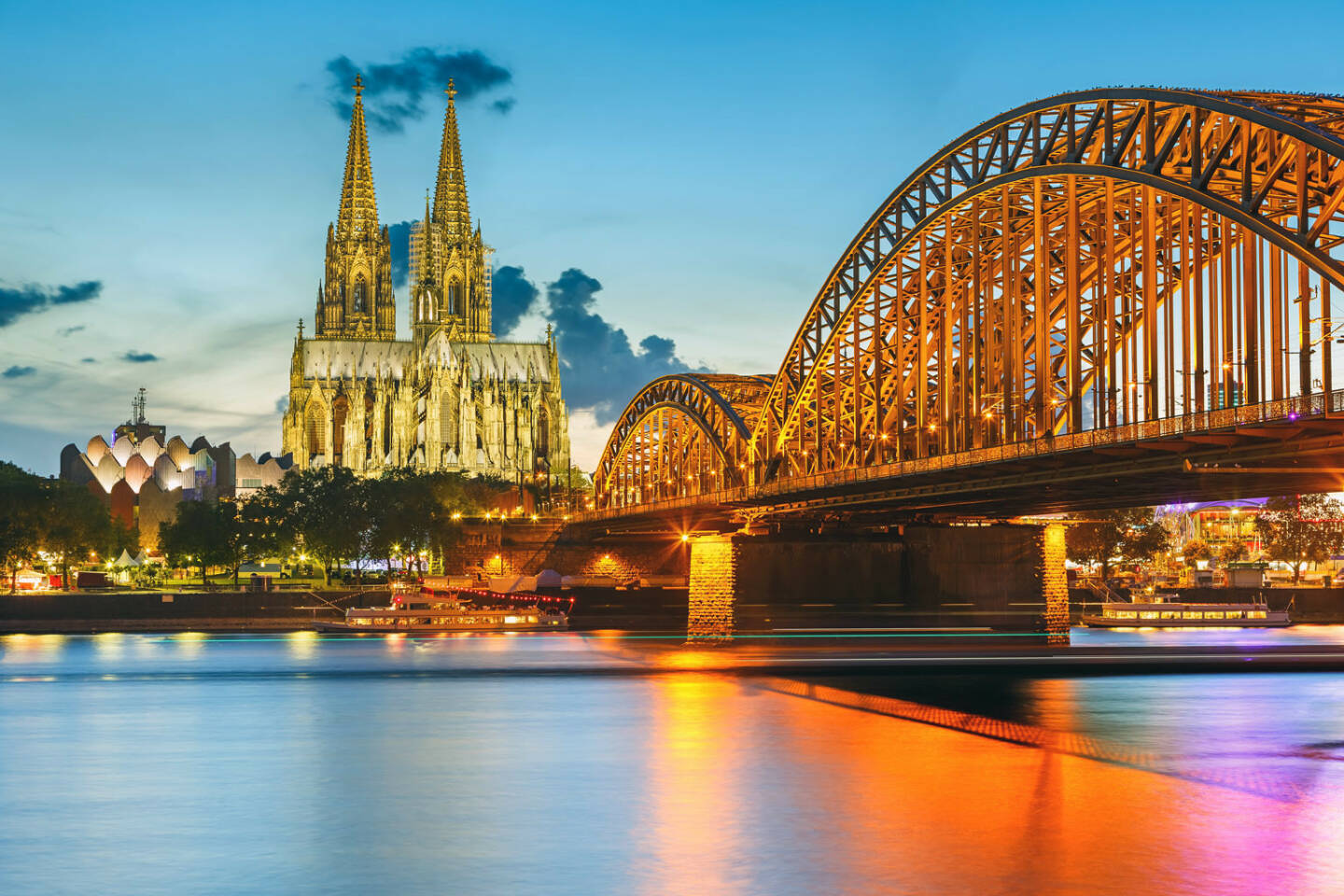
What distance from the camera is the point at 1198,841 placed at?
934 inches

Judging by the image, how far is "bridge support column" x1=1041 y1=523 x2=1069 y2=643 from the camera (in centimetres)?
8638

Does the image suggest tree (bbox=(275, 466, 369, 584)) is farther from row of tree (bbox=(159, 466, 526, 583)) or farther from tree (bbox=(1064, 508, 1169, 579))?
tree (bbox=(1064, 508, 1169, 579))

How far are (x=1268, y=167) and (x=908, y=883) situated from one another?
1243 inches

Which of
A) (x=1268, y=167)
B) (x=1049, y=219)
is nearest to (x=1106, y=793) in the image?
(x=1268, y=167)

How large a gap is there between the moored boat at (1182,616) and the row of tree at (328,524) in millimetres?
64894

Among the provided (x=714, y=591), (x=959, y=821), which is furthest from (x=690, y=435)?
(x=959, y=821)

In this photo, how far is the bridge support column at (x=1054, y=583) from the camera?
86375 millimetres

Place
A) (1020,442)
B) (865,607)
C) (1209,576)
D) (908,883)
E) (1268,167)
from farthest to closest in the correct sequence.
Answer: (1209,576), (865,607), (1020,442), (1268,167), (908,883)

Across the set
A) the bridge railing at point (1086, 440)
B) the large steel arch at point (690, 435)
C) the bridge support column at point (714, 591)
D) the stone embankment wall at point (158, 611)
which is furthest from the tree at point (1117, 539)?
the stone embankment wall at point (158, 611)

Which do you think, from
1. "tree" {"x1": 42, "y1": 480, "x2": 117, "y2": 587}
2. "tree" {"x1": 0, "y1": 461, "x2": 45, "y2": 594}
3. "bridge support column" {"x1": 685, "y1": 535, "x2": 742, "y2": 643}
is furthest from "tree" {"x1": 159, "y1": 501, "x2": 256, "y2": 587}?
"bridge support column" {"x1": 685, "y1": 535, "x2": 742, "y2": 643}

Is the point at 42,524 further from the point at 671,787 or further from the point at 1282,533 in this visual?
the point at 1282,533

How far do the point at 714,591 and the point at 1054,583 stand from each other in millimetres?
19372

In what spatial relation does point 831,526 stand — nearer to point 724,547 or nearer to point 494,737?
point 724,547

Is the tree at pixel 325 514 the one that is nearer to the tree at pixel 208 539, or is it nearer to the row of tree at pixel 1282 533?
the tree at pixel 208 539
